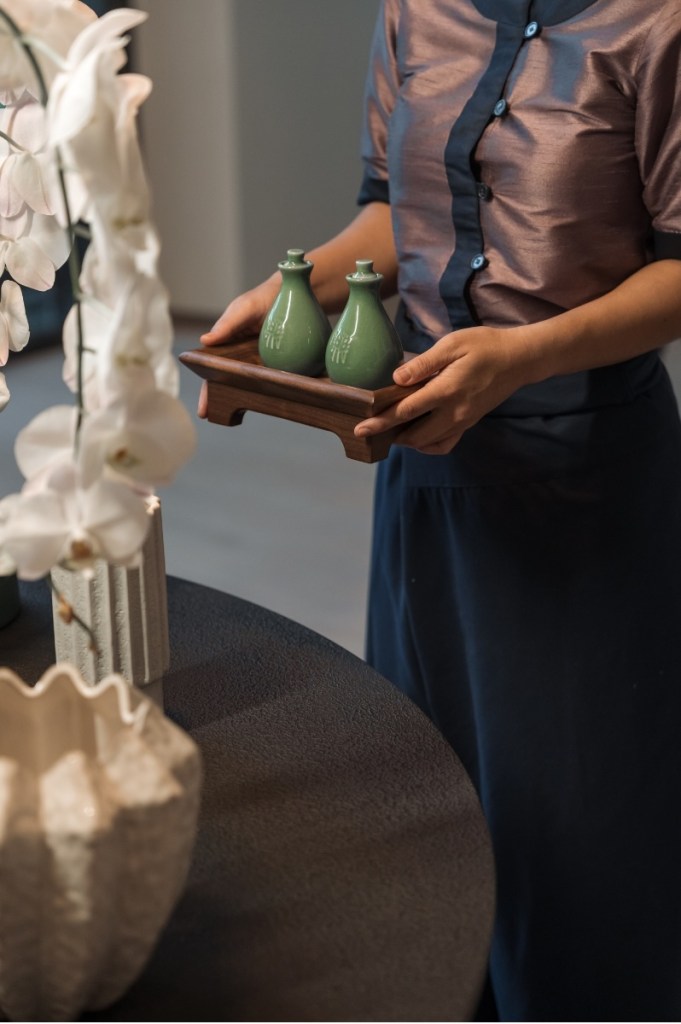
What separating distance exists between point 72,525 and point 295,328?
664 millimetres

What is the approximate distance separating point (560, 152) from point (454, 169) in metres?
0.14

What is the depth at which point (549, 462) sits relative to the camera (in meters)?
1.51

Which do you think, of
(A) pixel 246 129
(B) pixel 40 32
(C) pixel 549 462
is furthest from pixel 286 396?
(A) pixel 246 129

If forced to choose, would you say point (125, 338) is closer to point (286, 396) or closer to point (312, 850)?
point (312, 850)

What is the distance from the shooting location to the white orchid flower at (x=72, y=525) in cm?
73

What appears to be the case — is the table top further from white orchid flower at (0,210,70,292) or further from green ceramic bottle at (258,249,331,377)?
white orchid flower at (0,210,70,292)

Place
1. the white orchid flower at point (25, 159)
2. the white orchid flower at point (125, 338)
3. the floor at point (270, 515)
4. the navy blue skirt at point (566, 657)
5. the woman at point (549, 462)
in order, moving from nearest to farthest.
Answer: the white orchid flower at point (125, 338) → the white orchid flower at point (25, 159) → the woman at point (549, 462) → the navy blue skirt at point (566, 657) → the floor at point (270, 515)

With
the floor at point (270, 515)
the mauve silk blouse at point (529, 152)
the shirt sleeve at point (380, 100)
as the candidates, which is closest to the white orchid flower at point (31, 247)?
the mauve silk blouse at point (529, 152)

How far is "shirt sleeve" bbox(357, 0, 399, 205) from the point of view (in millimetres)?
1612

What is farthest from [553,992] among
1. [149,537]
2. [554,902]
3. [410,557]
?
Answer: [149,537]

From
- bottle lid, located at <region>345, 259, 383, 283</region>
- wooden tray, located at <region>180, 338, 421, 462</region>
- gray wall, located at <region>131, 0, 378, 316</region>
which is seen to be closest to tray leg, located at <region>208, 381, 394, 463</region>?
wooden tray, located at <region>180, 338, 421, 462</region>

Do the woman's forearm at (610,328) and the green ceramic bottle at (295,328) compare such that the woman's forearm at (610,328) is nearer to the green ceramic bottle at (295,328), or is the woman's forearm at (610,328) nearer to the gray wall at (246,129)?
the green ceramic bottle at (295,328)

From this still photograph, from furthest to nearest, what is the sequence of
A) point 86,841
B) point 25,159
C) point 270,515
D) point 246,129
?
1. point 246,129
2. point 270,515
3. point 25,159
4. point 86,841

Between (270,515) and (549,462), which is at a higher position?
(549,462)
